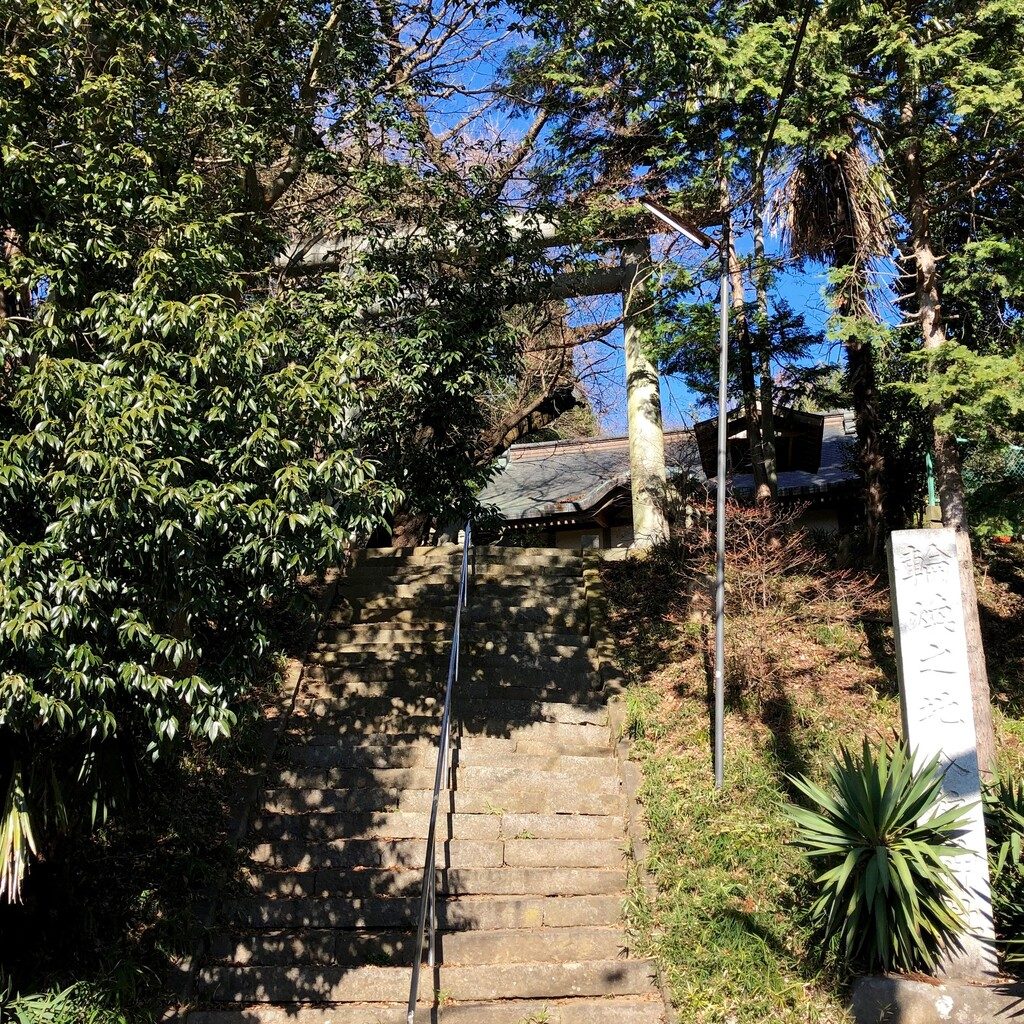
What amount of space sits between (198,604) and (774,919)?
14.8 feet

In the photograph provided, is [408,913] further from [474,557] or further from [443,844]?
[474,557]

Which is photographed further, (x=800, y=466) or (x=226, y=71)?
(x=800, y=466)

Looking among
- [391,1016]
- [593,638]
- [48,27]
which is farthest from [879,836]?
[48,27]

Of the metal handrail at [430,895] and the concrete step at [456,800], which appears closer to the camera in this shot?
the metal handrail at [430,895]

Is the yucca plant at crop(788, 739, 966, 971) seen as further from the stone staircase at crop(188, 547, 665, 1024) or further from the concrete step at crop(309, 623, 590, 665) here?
the concrete step at crop(309, 623, 590, 665)

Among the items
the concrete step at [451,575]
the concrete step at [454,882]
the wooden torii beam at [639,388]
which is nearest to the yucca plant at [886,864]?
the concrete step at [454,882]

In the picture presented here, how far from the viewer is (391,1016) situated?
6.05m

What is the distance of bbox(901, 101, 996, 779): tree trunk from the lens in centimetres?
825

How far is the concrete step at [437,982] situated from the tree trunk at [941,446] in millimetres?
3796

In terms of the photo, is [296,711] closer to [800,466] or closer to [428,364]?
[428,364]

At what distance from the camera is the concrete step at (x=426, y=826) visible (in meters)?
7.69

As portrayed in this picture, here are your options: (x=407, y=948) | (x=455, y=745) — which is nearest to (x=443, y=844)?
(x=407, y=948)

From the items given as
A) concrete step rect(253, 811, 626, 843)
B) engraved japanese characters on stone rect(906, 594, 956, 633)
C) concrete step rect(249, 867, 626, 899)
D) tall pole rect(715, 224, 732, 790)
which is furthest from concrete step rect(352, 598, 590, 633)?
engraved japanese characters on stone rect(906, 594, 956, 633)

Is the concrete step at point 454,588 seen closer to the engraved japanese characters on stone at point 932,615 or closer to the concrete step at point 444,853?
the concrete step at point 444,853
